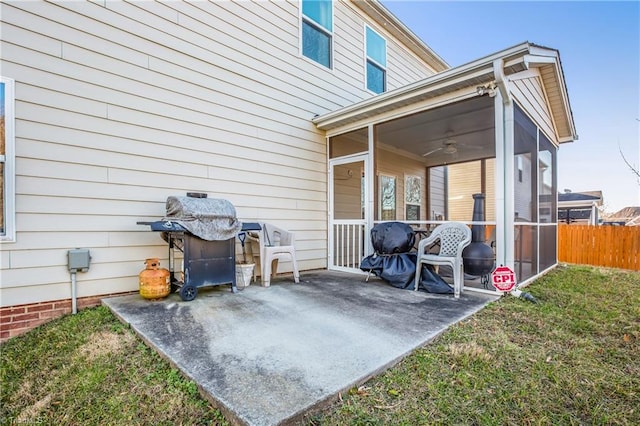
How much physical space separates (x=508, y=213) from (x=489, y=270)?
940 mm

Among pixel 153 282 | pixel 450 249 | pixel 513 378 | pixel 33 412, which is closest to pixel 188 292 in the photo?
pixel 153 282

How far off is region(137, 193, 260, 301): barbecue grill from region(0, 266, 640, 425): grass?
3.05 feet

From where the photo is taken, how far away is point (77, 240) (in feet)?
11.1

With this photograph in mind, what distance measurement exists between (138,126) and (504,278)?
4.93 meters

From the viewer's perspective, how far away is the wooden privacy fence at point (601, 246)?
7.47 meters

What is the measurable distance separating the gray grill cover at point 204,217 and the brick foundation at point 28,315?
4.38 ft

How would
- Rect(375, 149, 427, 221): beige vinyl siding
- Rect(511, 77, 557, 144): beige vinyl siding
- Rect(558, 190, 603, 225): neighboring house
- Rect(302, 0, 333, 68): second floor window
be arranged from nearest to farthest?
Rect(511, 77, 557, 144): beige vinyl siding → Rect(302, 0, 333, 68): second floor window → Rect(375, 149, 427, 221): beige vinyl siding → Rect(558, 190, 603, 225): neighboring house

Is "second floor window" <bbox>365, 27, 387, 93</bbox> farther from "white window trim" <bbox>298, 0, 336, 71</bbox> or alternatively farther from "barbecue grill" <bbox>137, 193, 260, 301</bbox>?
"barbecue grill" <bbox>137, 193, 260, 301</bbox>

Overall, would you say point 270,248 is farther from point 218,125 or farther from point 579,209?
point 579,209

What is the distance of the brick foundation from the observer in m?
2.92

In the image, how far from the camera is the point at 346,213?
22.0 feet

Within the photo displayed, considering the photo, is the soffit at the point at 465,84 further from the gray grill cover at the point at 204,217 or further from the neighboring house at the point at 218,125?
the gray grill cover at the point at 204,217

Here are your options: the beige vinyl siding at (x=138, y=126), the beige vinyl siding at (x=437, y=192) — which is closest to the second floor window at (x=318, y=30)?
the beige vinyl siding at (x=138, y=126)

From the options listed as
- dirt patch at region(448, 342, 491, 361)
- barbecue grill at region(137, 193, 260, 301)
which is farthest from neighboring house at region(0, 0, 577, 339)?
dirt patch at region(448, 342, 491, 361)
